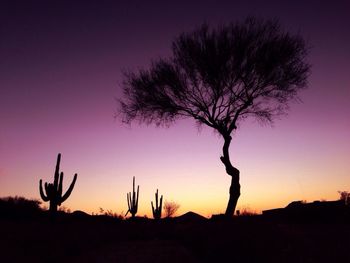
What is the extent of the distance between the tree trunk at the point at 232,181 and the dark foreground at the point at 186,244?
642 cm

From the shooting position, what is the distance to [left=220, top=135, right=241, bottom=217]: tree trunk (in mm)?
18156

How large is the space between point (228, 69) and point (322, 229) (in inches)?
374

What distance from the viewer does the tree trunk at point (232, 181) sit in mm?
18156

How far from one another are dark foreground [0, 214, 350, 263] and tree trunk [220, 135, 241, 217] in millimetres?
6416

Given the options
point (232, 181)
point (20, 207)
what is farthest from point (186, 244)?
point (20, 207)

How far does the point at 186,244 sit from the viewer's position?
1021 cm

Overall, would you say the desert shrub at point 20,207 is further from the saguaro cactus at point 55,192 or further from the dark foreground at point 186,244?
the dark foreground at point 186,244

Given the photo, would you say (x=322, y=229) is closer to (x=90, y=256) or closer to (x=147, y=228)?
(x=147, y=228)

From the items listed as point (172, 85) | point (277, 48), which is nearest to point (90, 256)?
point (172, 85)

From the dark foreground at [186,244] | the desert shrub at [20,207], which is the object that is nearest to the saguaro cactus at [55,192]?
the desert shrub at [20,207]

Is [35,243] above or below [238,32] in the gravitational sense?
below

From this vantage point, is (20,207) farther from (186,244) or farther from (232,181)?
(186,244)

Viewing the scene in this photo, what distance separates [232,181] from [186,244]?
851cm

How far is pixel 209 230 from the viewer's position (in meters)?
10.5
